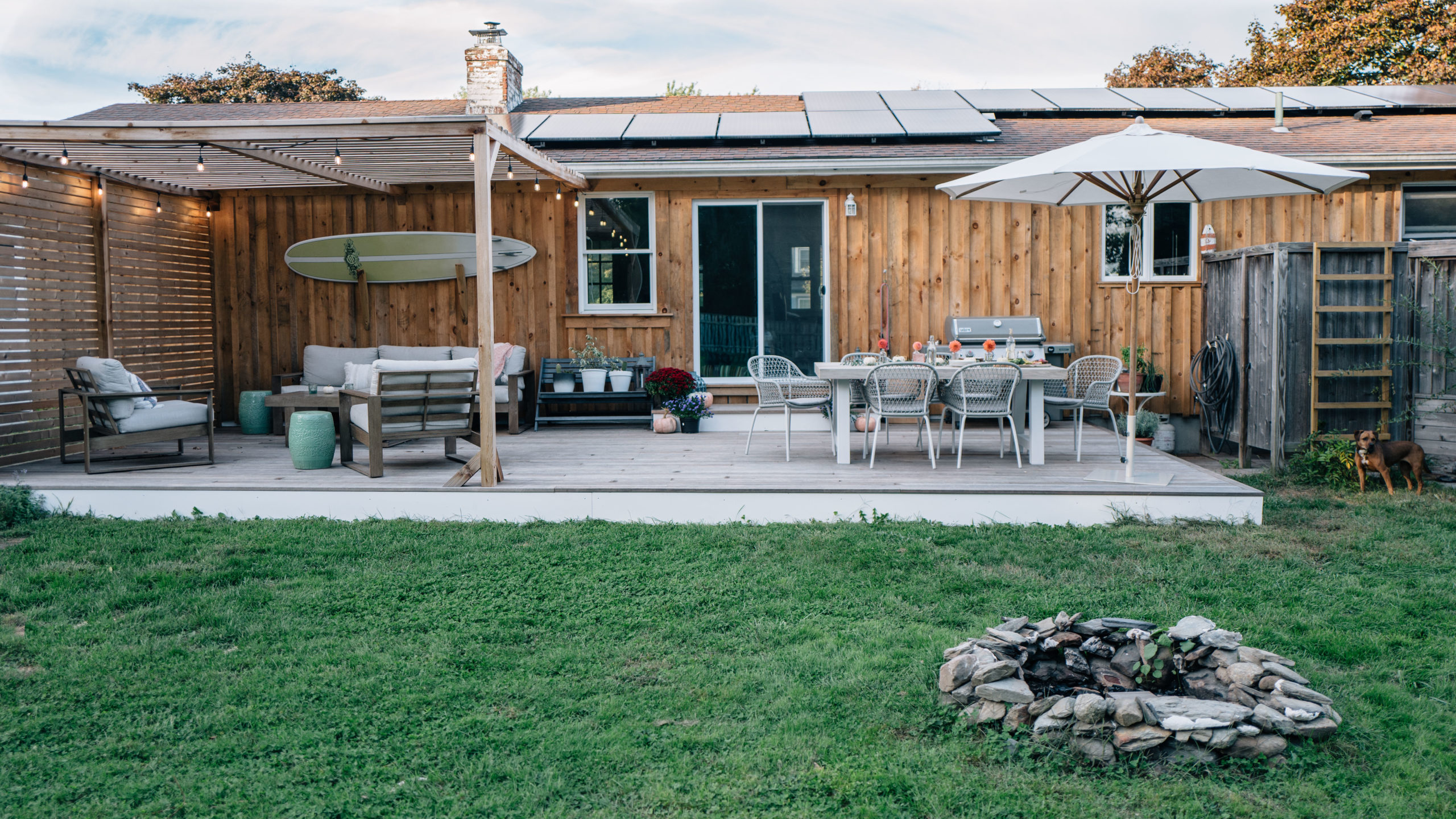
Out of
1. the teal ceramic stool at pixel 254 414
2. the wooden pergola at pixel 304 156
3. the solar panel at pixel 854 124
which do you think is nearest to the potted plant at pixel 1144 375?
the solar panel at pixel 854 124

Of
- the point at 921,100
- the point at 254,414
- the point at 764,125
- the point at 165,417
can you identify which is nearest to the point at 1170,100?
the point at 921,100

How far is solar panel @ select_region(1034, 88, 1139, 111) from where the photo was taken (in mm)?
10586

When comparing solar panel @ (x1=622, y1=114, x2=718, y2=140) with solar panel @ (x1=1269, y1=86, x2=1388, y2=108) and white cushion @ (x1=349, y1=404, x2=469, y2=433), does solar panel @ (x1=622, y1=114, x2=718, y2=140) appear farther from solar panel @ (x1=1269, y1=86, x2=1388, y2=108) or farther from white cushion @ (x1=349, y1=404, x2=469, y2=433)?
solar panel @ (x1=1269, y1=86, x2=1388, y2=108)

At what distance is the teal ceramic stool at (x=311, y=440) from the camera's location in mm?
6465

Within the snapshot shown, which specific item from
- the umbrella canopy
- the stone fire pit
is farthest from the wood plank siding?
the stone fire pit

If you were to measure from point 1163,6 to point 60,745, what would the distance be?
24681 millimetres

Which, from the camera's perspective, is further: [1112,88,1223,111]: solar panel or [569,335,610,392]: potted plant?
[1112,88,1223,111]: solar panel

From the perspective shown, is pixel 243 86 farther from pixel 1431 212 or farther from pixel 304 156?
pixel 1431 212

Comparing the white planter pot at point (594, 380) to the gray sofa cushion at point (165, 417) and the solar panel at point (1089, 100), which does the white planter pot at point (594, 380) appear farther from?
the solar panel at point (1089, 100)

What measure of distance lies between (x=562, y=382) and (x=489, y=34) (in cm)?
442

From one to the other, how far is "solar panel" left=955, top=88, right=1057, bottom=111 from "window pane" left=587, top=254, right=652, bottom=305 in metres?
4.40

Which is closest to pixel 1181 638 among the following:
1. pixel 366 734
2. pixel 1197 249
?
pixel 366 734

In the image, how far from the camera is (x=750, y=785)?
256 cm

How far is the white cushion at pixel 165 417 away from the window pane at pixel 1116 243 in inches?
323
